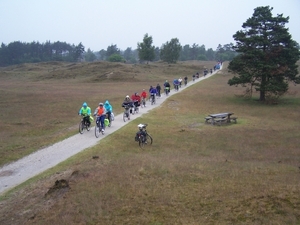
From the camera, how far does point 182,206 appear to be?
8.76 meters

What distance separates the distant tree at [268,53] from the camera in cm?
3688

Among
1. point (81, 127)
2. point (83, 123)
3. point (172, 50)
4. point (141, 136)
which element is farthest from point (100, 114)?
point (172, 50)

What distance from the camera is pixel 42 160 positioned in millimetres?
14727

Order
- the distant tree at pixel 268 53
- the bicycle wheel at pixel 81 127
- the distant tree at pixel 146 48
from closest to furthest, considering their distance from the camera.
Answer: the bicycle wheel at pixel 81 127, the distant tree at pixel 268 53, the distant tree at pixel 146 48

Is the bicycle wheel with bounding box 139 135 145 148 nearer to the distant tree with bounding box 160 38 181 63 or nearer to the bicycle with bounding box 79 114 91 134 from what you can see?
the bicycle with bounding box 79 114 91 134

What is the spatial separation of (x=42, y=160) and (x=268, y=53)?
1203 inches

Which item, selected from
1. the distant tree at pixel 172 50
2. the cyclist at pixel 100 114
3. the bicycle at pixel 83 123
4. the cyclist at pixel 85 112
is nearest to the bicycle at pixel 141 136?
the cyclist at pixel 100 114

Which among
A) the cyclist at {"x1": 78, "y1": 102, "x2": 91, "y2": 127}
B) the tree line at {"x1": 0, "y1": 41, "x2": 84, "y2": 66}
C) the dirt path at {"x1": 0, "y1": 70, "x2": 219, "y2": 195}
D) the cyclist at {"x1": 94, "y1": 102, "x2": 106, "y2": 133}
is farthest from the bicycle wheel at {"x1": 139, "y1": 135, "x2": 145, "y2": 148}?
the tree line at {"x1": 0, "y1": 41, "x2": 84, "y2": 66}

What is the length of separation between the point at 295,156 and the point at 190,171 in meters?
6.43

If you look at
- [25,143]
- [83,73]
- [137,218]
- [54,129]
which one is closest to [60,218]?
[137,218]

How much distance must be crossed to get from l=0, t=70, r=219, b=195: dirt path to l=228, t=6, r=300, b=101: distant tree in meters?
23.8

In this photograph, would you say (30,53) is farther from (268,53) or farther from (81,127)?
(81,127)

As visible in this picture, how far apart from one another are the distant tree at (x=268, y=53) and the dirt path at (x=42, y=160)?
23776 millimetres

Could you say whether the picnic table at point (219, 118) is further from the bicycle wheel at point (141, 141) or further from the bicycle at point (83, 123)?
the bicycle at point (83, 123)
